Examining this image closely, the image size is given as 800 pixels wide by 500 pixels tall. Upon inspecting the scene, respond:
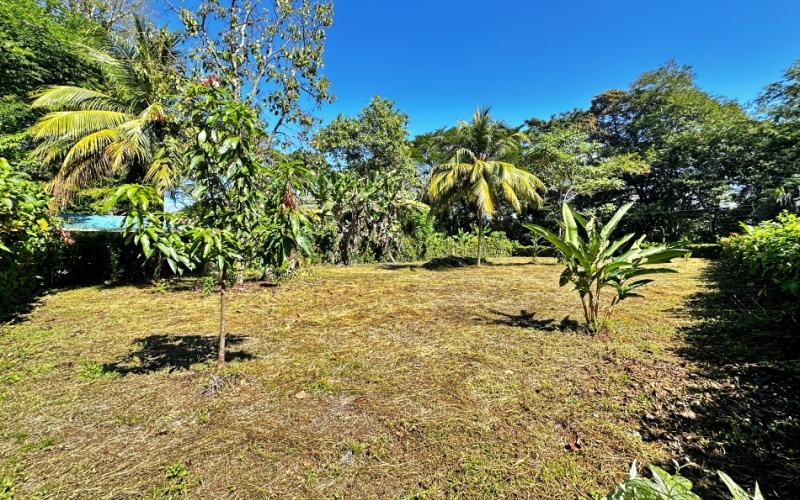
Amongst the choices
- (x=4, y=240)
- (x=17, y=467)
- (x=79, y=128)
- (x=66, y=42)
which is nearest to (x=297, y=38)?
(x=79, y=128)

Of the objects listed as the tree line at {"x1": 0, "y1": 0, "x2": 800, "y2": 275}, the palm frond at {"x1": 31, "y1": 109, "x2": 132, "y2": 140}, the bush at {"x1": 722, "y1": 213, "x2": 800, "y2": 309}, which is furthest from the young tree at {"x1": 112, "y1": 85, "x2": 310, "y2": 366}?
the palm frond at {"x1": 31, "y1": 109, "x2": 132, "y2": 140}

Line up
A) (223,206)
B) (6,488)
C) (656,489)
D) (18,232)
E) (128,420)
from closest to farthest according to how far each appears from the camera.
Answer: (656,489)
(6,488)
(128,420)
(223,206)
(18,232)

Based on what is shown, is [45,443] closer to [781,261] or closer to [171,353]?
[171,353]

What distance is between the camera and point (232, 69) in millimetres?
7703

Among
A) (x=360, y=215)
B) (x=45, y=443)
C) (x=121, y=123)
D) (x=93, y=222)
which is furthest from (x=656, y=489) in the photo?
(x=93, y=222)

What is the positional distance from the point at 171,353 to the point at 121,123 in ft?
25.5

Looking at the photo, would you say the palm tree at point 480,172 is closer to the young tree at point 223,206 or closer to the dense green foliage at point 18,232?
the young tree at point 223,206

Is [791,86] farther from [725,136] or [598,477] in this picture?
[598,477]

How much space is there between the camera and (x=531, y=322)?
462cm

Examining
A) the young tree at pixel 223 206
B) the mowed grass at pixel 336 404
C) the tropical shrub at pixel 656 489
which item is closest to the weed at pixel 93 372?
the mowed grass at pixel 336 404

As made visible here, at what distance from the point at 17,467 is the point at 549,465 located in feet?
9.77

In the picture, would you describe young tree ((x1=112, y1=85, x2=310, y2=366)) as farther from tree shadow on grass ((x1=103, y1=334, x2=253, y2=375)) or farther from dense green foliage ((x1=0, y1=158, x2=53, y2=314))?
dense green foliage ((x1=0, y1=158, x2=53, y2=314))

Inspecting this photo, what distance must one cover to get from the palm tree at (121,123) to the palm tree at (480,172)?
7.57m

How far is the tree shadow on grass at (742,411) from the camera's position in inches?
68.1
